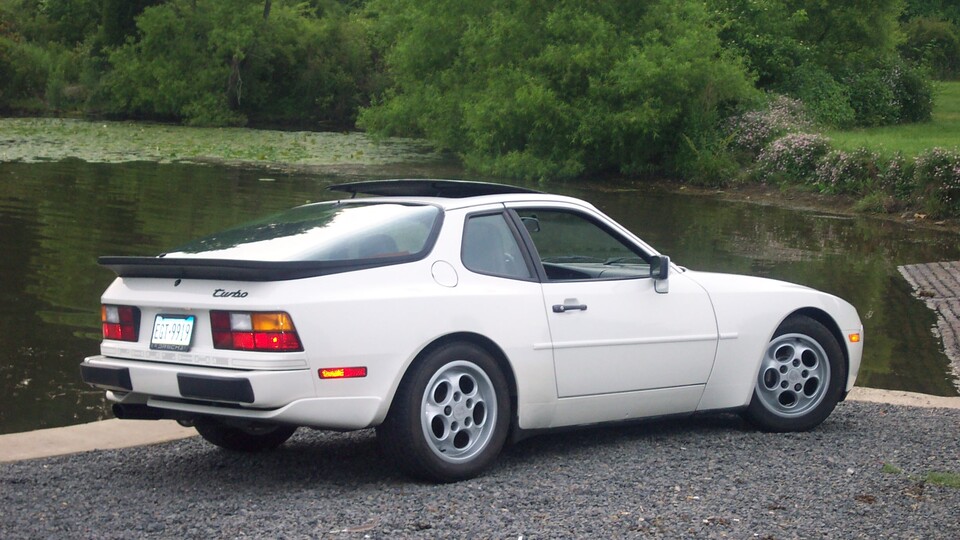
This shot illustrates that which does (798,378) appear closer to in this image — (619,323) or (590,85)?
(619,323)

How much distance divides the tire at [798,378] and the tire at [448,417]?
1.97 meters

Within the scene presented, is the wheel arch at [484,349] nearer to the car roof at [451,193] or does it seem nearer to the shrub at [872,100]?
the car roof at [451,193]

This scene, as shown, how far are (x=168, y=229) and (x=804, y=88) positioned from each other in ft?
83.1

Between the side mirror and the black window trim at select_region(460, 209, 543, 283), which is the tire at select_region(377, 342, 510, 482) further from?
the side mirror

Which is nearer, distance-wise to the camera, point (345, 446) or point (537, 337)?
point (537, 337)

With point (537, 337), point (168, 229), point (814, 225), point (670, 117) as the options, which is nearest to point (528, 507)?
point (537, 337)

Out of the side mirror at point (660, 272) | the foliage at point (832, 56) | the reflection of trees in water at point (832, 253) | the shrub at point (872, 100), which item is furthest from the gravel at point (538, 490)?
the shrub at point (872, 100)

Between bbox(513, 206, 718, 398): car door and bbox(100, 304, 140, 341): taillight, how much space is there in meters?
2.04

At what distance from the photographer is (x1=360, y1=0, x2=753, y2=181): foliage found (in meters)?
34.4

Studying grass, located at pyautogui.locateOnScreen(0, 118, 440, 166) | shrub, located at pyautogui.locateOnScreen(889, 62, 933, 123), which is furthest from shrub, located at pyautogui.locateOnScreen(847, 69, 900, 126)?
grass, located at pyautogui.locateOnScreen(0, 118, 440, 166)

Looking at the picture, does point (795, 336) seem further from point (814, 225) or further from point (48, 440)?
point (814, 225)

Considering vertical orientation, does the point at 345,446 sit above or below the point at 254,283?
below

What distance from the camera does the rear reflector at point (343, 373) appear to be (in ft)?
18.7

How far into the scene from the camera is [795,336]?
764 cm
